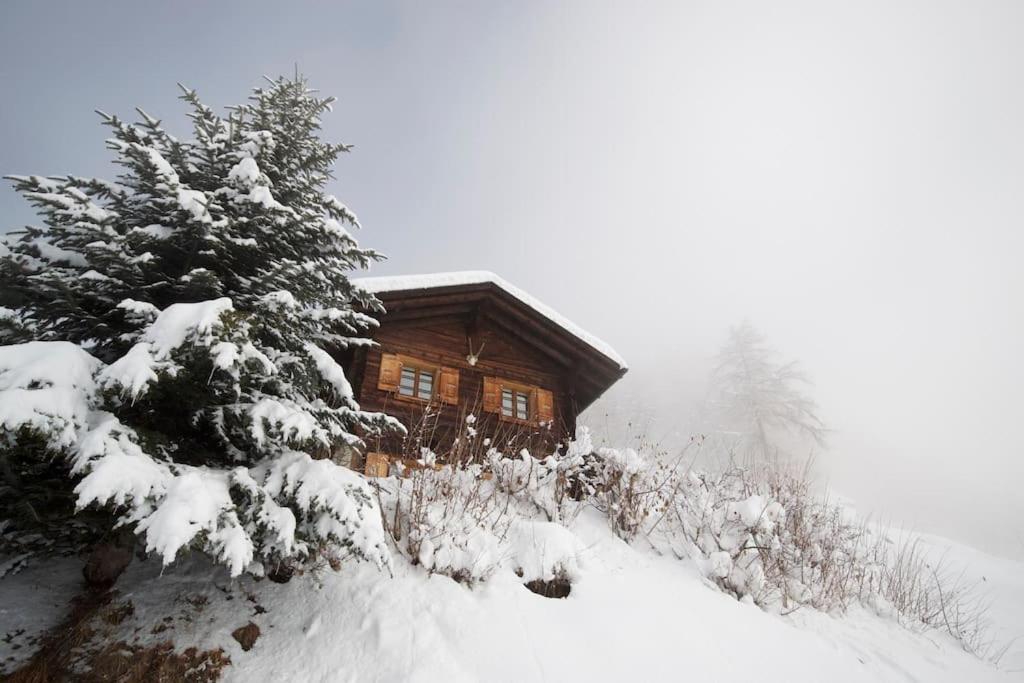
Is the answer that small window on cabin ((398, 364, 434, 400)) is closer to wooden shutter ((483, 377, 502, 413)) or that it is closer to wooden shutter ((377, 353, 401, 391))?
wooden shutter ((377, 353, 401, 391))

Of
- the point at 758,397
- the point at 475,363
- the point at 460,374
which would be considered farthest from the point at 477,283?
the point at 758,397

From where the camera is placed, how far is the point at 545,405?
10.6m

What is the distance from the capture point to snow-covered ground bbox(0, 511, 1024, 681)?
3.00 metres

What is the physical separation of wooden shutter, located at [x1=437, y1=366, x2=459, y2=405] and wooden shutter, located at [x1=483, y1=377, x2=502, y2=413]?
671 millimetres

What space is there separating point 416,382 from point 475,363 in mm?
1453

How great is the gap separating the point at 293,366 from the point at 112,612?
219 cm

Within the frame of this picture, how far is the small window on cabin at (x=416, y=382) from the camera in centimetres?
943

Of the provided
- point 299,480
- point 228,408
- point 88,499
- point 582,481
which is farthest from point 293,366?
point 582,481

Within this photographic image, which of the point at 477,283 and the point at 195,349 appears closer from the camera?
the point at 195,349

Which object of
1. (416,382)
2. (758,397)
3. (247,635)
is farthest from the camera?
(758,397)

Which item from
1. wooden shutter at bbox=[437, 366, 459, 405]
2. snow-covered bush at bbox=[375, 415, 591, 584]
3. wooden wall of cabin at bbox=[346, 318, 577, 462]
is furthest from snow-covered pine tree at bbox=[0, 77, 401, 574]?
wooden shutter at bbox=[437, 366, 459, 405]

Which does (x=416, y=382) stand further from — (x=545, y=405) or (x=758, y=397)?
(x=758, y=397)

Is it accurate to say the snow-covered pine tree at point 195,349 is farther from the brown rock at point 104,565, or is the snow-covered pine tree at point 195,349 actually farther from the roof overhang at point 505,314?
the roof overhang at point 505,314

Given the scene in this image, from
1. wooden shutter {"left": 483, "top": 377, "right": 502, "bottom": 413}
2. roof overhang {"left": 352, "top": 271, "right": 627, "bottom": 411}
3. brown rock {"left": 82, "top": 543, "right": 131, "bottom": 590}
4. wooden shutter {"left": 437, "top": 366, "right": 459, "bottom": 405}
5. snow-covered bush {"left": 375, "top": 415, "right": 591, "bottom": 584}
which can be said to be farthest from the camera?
wooden shutter {"left": 483, "top": 377, "right": 502, "bottom": 413}
